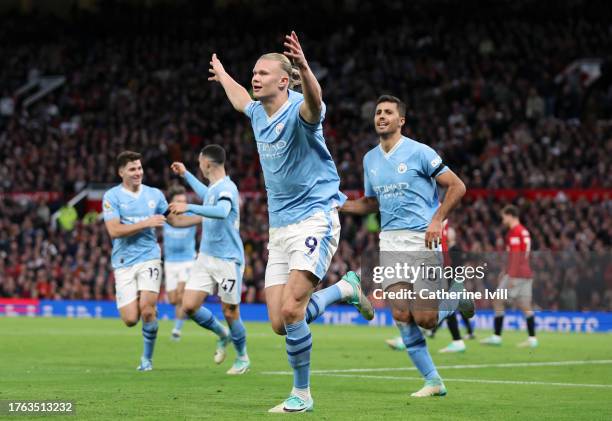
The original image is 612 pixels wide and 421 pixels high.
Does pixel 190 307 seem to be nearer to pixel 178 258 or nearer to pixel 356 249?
pixel 178 258

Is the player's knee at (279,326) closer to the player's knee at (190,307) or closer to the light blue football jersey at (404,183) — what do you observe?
the light blue football jersey at (404,183)

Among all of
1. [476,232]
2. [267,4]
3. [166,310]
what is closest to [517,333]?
Result: [476,232]

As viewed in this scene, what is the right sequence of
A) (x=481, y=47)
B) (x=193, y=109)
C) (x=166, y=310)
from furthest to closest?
(x=193, y=109) < (x=481, y=47) < (x=166, y=310)

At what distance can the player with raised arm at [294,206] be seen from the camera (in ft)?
29.6

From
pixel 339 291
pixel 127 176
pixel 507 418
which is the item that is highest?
pixel 127 176

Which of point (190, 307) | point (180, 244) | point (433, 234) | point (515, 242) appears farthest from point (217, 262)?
point (515, 242)

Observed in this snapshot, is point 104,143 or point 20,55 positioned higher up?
point 20,55

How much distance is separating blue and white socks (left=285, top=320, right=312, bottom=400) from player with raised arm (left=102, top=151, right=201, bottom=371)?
5105 millimetres

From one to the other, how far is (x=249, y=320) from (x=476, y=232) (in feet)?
20.0

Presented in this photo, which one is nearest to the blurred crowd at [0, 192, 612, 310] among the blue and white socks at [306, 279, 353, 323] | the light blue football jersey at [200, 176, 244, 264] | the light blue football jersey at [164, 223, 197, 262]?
the light blue football jersey at [164, 223, 197, 262]

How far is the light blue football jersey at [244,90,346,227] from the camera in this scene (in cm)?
914

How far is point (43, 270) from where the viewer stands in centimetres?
3350

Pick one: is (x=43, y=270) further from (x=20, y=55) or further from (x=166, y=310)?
(x=20, y=55)

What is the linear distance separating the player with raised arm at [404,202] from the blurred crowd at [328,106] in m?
14.9
